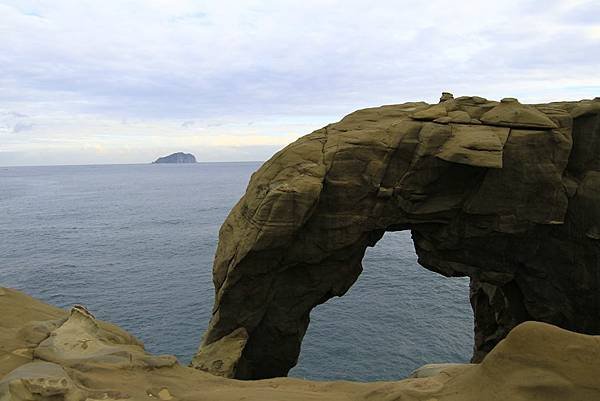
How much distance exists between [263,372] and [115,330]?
59.2 ft

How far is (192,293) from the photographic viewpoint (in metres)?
51.0

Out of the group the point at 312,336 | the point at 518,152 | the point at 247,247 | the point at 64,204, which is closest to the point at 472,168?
the point at 518,152

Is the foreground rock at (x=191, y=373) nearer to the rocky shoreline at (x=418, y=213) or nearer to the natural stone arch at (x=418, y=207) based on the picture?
the natural stone arch at (x=418, y=207)

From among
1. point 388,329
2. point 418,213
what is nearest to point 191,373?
point 418,213

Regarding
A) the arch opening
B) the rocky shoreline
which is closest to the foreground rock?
the rocky shoreline

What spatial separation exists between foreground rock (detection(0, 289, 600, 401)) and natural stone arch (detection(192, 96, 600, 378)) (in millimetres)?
12223

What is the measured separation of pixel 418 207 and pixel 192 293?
35.2 m

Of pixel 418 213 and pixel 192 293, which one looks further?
pixel 192 293

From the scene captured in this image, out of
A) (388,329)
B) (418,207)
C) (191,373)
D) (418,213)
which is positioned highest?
(418,207)

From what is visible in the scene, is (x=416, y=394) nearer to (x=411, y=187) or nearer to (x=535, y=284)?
(x=411, y=187)

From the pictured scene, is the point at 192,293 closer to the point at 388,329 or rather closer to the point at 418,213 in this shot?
the point at 388,329

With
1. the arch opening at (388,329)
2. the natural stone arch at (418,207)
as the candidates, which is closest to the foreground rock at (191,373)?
the natural stone arch at (418,207)

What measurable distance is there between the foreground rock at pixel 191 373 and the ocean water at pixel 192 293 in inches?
999

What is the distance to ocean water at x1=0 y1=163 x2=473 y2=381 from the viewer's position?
37.2 metres
